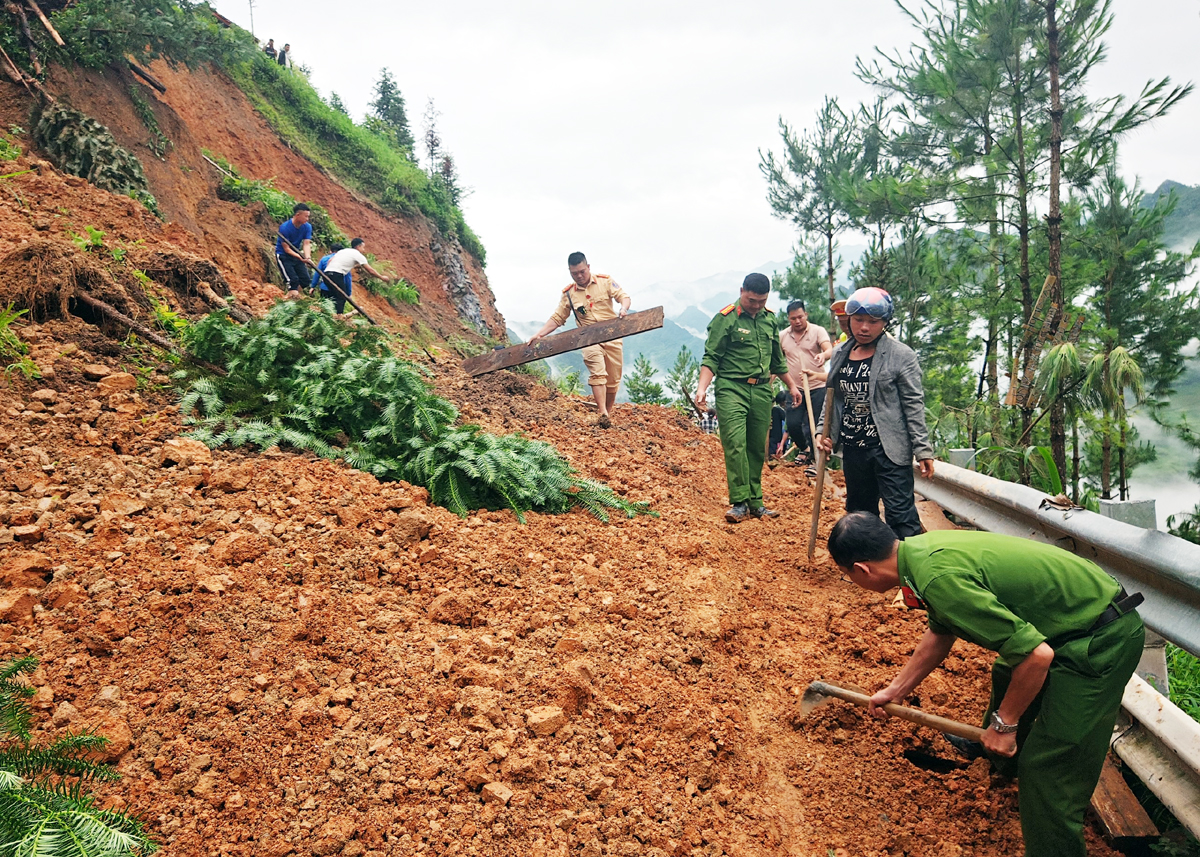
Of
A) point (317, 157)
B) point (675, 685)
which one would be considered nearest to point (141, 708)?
point (675, 685)

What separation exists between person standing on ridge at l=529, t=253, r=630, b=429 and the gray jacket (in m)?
4.14

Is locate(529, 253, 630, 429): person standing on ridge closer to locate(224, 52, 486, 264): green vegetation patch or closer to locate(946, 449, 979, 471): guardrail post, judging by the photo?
locate(946, 449, 979, 471): guardrail post

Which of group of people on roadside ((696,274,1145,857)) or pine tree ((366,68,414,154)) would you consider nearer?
group of people on roadside ((696,274,1145,857))

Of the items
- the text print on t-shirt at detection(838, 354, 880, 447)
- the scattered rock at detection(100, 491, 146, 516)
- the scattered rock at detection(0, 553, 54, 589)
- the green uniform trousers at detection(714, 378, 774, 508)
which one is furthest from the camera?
the green uniform trousers at detection(714, 378, 774, 508)

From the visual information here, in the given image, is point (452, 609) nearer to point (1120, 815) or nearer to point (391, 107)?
point (1120, 815)

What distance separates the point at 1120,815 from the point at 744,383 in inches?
146

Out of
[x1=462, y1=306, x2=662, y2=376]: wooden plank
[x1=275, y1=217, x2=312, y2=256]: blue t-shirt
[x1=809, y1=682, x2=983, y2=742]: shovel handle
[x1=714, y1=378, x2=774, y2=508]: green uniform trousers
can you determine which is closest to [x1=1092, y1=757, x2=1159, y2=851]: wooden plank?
[x1=809, y1=682, x2=983, y2=742]: shovel handle

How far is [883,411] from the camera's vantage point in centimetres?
382

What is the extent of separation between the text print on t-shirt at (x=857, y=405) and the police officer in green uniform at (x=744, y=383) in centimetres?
126

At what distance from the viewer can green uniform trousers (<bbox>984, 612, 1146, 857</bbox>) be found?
1.97m

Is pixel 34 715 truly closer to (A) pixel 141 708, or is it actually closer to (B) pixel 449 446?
(A) pixel 141 708

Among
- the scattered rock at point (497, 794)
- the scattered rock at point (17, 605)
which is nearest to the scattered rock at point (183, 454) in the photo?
the scattered rock at point (17, 605)

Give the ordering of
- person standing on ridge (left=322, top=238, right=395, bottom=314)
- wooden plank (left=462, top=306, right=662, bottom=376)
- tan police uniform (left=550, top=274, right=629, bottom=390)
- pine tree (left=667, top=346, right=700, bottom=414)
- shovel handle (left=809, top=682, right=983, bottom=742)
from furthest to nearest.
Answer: pine tree (left=667, top=346, right=700, bottom=414) → person standing on ridge (left=322, top=238, right=395, bottom=314) → tan police uniform (left=550, top=274, right=629, bottom=390) → wooden plank (left=462, top=306, right=662, bottom=376) → shovel handle (left=809, top=682, right=983, bottom=742)

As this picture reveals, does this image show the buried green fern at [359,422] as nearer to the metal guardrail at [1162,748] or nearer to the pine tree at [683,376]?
the metal guardrail at [1162,748]
